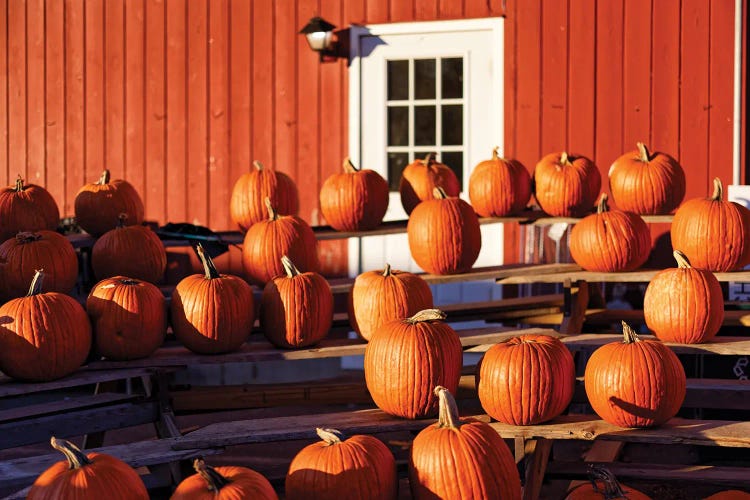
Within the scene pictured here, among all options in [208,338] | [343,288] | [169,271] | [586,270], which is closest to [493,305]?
[586,270]

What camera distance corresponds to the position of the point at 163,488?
14.6 feet

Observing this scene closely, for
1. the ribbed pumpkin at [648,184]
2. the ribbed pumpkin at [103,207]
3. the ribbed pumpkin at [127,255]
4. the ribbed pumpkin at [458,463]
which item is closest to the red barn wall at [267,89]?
the ribbed pumpkin at [648,184]

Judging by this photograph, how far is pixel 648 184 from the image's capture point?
18.2 ft

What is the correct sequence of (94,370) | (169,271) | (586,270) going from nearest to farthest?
(94,370) < (586,270) < (169,271)

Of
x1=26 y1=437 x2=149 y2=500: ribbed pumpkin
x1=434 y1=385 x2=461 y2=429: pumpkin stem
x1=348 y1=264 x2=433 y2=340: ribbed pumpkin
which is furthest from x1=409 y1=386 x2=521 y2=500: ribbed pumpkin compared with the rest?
x1=348 y1=264 x2=433 y2=340: ribbed pumpkin

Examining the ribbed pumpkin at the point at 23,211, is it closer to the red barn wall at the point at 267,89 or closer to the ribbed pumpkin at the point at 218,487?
the red barn wall at the point at 267,89

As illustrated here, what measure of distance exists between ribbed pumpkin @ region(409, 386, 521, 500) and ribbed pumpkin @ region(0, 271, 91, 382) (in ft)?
5.65

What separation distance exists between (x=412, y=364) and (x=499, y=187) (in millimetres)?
2148

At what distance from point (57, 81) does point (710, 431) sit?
6.56 metres

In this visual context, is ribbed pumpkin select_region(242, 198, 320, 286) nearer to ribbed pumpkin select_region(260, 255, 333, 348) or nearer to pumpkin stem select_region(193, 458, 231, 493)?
ribbed pumpkin select_region(260, 255, 333, 348)

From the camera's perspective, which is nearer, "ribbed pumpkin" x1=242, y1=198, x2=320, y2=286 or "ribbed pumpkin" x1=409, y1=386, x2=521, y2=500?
"ribbed pumpkin" x1=409, y1=386, x2=521, y2=500

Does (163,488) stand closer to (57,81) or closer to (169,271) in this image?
(169,271)

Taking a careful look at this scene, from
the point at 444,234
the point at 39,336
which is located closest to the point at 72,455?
the point at 39,336

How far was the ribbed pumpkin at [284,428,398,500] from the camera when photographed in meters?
3.17
